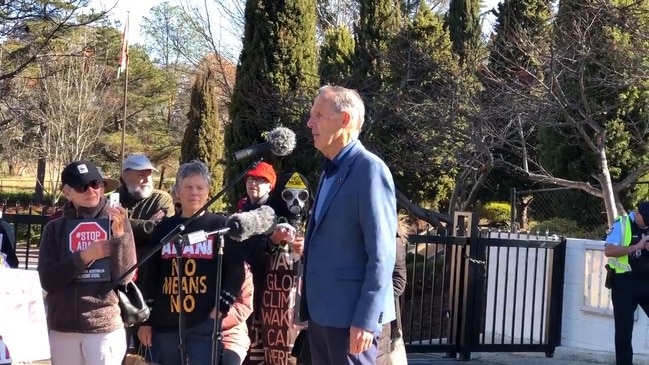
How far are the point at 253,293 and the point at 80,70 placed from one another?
25884mm

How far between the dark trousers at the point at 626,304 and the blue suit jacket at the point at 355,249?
16.2 feet

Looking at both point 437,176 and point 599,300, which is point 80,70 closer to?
point 437,176

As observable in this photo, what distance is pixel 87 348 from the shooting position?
4863mm

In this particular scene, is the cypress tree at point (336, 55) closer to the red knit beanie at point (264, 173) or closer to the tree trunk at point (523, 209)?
the tree trunk at point (523, 209)

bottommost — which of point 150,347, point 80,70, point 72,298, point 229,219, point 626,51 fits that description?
point 150,347

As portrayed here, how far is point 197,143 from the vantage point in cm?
2656

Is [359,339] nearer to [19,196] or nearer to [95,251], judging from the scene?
[95,251]

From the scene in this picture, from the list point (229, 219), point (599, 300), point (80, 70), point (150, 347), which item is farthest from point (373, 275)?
point (80, 70)

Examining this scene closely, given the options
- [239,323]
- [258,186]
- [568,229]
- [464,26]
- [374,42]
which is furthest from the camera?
[464,26]

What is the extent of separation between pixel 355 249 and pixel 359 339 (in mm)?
413

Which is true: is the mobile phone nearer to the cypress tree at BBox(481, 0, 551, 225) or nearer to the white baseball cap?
the white baseball cap

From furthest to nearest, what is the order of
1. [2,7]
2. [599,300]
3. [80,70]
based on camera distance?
[80,70] → [2,7] → [599,300]

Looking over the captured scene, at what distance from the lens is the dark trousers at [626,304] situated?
819cm

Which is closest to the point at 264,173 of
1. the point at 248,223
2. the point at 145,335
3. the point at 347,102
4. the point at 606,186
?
the point at 248,223
